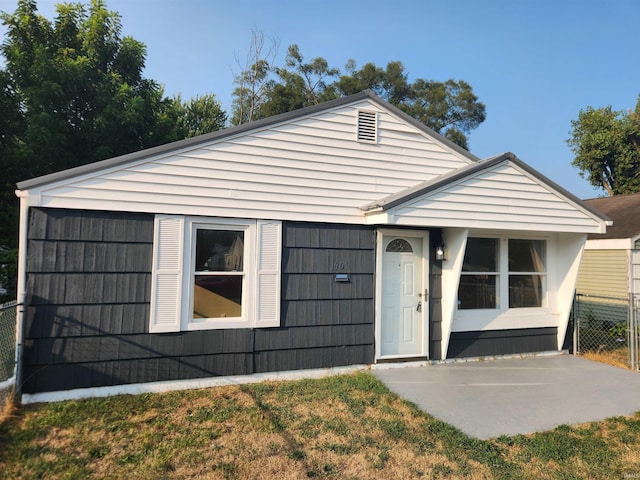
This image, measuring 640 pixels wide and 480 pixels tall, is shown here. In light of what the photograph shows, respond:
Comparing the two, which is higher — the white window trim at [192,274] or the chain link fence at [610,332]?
the white window trim at [192,274]

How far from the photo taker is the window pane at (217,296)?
533 centimetres

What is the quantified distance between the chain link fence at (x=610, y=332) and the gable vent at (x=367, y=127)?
15.7 feet

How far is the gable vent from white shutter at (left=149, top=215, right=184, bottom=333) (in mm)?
3114

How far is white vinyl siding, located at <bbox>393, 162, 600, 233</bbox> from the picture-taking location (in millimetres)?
5809

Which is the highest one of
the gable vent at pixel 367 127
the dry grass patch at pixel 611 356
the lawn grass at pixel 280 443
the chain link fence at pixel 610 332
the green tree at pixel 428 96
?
the green tree at pixel 428 96

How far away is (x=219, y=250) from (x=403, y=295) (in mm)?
2983

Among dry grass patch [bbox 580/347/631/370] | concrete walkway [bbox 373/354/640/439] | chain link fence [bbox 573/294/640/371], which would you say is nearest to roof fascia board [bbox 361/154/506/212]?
concrete walkway [bbox 373/354/640/439]

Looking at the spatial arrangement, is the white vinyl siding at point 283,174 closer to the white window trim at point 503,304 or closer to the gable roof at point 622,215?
the white window trim at point 503,304

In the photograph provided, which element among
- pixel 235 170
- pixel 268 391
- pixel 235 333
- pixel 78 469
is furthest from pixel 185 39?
pixel 78 469

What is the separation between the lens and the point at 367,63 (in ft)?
84.0

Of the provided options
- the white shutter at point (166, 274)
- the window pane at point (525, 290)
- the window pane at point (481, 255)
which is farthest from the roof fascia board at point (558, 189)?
the white shutter at point (166, 274)

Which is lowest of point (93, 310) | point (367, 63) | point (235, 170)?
point (93, 310)

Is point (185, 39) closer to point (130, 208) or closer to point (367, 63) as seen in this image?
point (130, 208)

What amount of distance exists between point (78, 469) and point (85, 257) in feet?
8.08
